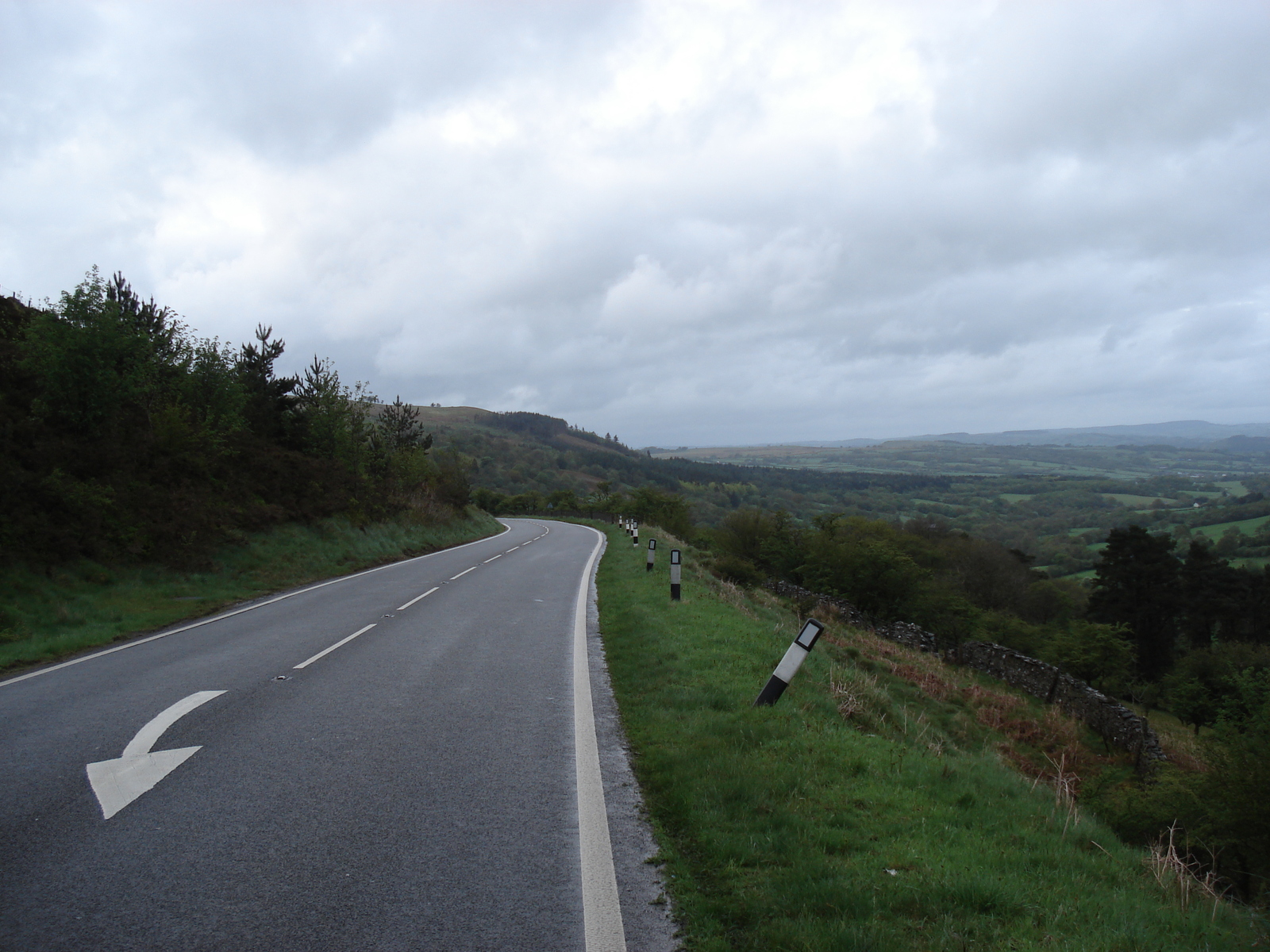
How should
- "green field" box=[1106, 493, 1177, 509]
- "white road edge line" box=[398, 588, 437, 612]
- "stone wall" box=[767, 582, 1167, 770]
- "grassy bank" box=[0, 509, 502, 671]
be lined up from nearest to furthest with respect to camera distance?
"grassy bank" box=[0, 509, 502, 671], "white road edge line" box=[398, 588, 437, 612], "stone wall" box=[767, 582, 1167, 770], "green field" box=[1106, 493, 1177, 509]

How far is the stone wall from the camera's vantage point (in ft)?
42.4

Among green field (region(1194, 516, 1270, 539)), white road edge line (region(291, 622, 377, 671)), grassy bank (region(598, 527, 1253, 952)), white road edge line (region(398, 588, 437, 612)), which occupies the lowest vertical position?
green field (region(1194, 516, 1270, 539))

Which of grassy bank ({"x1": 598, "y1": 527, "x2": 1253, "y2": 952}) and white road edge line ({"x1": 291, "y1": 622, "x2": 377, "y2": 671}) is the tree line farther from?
grassy bank ({"x1": 598, "y1": 527, "x2": 1253, "y2": 952})

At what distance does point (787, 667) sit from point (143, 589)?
12.5 meters

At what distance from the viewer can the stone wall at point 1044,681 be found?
12930 mm

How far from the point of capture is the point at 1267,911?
13.3 ft

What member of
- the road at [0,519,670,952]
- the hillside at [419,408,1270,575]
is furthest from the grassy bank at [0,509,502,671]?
the hillside at [419,408,1270,575]

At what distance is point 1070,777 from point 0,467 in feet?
53.7

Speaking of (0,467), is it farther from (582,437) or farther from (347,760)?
(582,437)

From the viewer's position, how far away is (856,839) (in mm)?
3920

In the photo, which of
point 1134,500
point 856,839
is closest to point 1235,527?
point 1134,500

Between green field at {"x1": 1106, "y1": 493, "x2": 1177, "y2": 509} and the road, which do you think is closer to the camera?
the road

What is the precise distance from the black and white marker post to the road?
1.66 meters

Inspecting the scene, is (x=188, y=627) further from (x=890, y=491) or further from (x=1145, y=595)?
(x=890, y=491)
